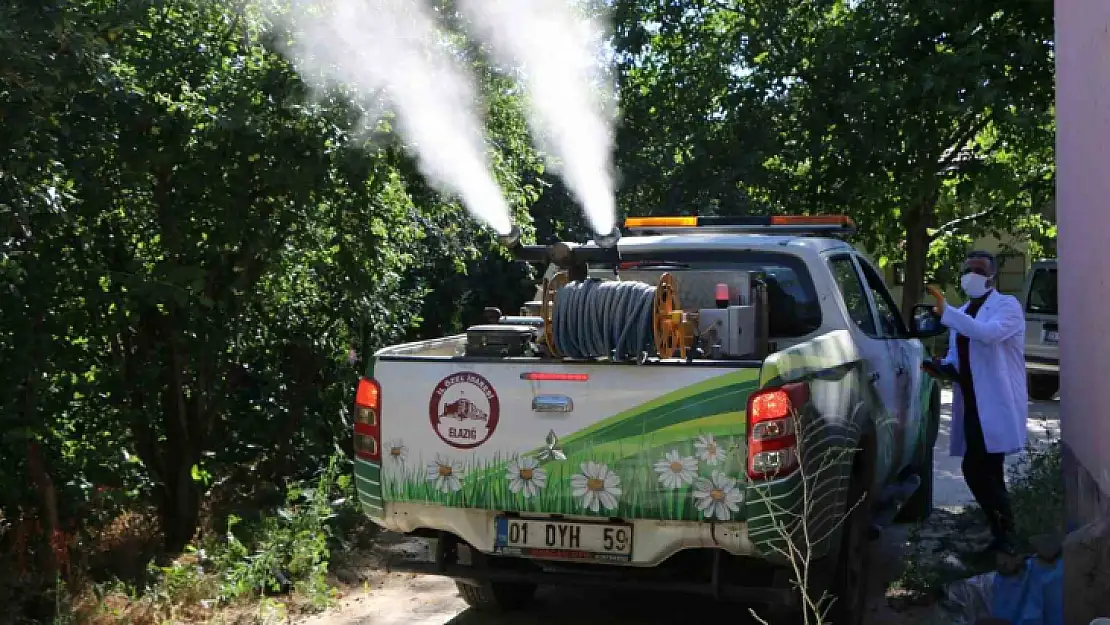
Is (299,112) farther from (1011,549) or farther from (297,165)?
(1011,549)

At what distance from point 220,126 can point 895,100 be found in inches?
252

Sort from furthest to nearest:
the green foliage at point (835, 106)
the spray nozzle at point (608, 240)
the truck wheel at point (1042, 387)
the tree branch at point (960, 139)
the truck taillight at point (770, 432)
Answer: the truck wheel at point (1042, 387)
the tree branch at point (960, 139)
the green foliage at point (835, 106)
the spray nozzle at point (608, 240)
the truck taillight at point (770, 432)

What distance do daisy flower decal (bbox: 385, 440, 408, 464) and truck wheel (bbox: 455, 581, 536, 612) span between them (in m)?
1.12

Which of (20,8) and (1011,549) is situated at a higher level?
(20,8)

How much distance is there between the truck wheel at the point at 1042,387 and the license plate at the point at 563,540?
12402 millimetres

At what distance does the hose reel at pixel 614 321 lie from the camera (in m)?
5.09

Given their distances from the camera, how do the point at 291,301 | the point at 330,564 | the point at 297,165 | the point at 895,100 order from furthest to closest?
the point at 895,100 → the point at 291,301 → the point at 330,564 → the point at 297,165

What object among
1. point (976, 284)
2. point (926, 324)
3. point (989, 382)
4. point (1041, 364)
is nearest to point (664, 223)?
point (926, 324)

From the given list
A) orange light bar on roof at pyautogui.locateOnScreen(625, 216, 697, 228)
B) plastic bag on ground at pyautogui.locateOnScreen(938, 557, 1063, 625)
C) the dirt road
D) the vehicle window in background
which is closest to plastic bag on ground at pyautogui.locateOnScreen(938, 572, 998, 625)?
plastic bag on ground at pyautogui.locateOnScreen(938, 557, 1063, 625)

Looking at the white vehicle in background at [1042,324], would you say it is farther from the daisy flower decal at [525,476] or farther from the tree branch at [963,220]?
the daisy flower decal at [525,476]

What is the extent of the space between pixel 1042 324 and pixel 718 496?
40.4 feet

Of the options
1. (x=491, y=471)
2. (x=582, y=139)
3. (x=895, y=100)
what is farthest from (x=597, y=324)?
(x=895, y=100)

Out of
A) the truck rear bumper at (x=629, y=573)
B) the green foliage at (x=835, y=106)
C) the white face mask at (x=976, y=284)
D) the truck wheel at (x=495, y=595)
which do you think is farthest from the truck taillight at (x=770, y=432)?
the green foliage at (x=835, y=106)

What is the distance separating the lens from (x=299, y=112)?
6473mm
